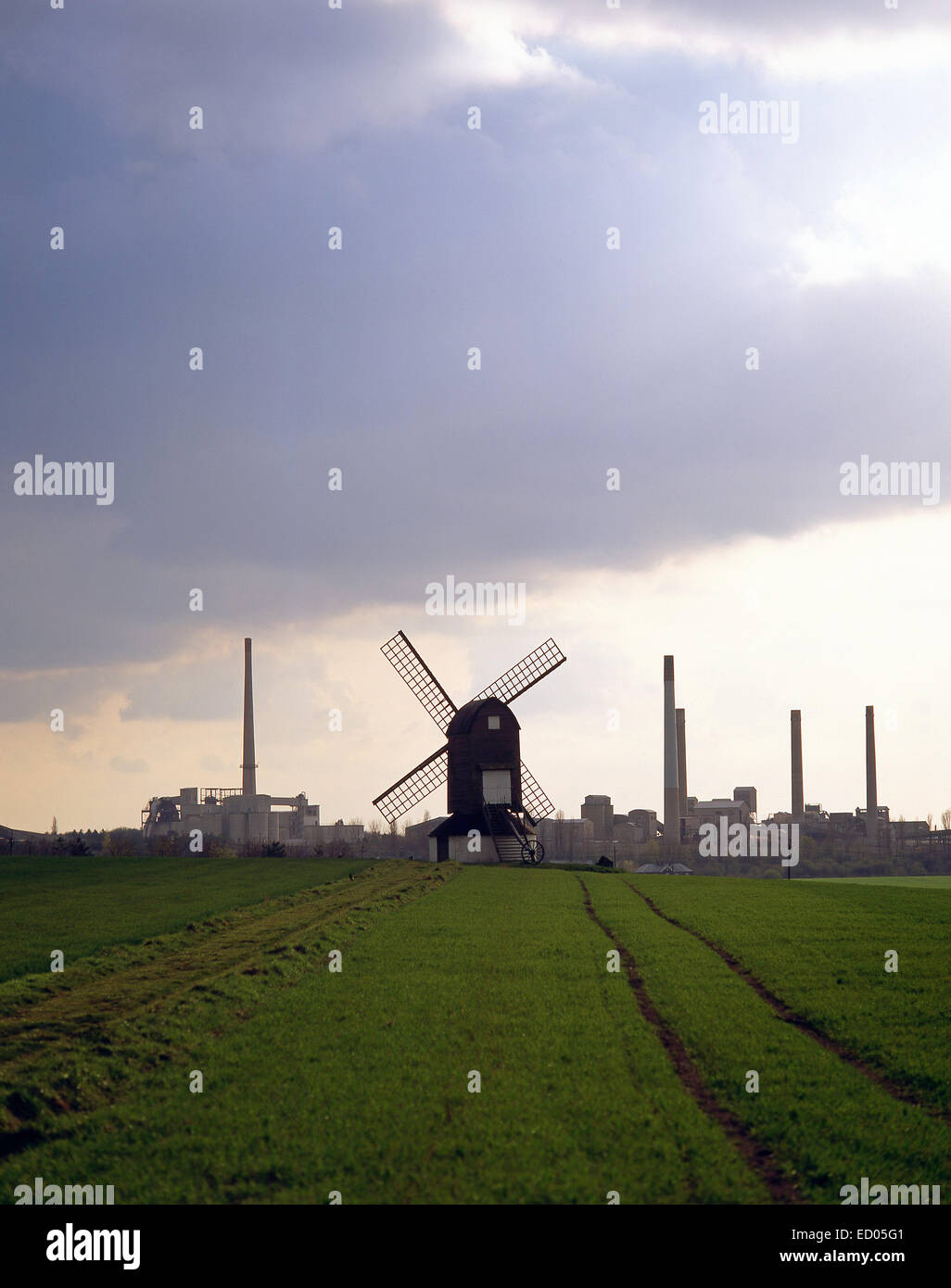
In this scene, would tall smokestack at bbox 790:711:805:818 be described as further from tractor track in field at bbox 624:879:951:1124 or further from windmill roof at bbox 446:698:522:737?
tractor track in field at bbox 624:879:951:1124

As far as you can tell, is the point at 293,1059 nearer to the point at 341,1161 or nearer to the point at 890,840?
the point at 341,1161

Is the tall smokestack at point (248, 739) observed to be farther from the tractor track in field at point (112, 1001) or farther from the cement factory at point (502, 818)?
the tractor track in field at point (112, 1001)

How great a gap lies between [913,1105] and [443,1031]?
616cm

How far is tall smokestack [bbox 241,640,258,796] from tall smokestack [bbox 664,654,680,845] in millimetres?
41059

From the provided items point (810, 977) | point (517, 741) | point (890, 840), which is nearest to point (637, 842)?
point (890, 840)

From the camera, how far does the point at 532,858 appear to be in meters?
66.9

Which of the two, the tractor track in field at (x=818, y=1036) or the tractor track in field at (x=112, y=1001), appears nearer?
the tractor track in field at (x=112, y=1001)

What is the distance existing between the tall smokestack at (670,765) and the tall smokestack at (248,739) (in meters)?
41.1

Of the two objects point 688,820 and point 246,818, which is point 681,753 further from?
point 246,818

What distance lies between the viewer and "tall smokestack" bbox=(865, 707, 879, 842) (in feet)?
371

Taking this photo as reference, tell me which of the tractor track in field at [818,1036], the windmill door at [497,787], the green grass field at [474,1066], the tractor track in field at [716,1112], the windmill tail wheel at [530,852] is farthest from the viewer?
the windmill door at [497,787]

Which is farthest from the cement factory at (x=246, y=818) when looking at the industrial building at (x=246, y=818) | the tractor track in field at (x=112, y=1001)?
the tractor track in field at (x=112, y=1001)

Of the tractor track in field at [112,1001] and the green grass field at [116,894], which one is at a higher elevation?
the tractor track in field at [112,1001]

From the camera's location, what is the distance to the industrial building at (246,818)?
124 metres
